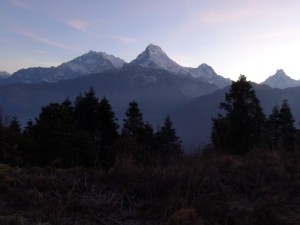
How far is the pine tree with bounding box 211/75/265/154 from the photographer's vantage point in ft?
107

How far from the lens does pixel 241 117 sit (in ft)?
110

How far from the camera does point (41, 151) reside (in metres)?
25.7

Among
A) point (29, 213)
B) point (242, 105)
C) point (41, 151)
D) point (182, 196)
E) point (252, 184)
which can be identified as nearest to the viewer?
point (29, 213)

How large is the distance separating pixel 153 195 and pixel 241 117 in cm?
2884

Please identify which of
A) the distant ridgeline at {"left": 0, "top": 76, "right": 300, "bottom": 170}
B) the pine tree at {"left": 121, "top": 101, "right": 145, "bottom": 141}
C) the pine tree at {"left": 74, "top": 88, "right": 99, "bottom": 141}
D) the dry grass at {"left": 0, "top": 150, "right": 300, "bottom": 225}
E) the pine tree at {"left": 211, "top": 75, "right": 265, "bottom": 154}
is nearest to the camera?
the dry grass at {"left": 0, "top": 150, "right": 300, "bottom": 225}

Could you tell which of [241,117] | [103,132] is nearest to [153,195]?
[241,117]

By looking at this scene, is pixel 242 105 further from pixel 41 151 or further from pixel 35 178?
pixel 35 178

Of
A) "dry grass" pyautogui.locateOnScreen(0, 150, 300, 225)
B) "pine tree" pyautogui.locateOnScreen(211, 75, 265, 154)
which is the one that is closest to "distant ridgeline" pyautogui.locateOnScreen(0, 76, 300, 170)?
"pine tree" pyautogui.locateOnScreen(211, 75, 265, 154)

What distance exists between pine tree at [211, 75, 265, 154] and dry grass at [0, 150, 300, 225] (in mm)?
25459

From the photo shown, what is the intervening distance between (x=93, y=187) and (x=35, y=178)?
2.53 feet

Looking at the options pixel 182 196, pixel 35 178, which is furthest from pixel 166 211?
pixel 35 178

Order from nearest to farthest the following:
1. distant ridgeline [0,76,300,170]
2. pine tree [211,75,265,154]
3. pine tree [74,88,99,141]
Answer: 1. distant ridgeline [0,76,300,170]
2. pine tree [211,75,265,154]
3. pine tree [74,88,99,141]

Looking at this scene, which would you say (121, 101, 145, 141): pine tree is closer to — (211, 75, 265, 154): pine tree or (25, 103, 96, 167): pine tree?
(211, 75, 265, 154): pine tree

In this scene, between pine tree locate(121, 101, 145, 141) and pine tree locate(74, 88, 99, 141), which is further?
pine tree locate(121, 101, 145, 141)
